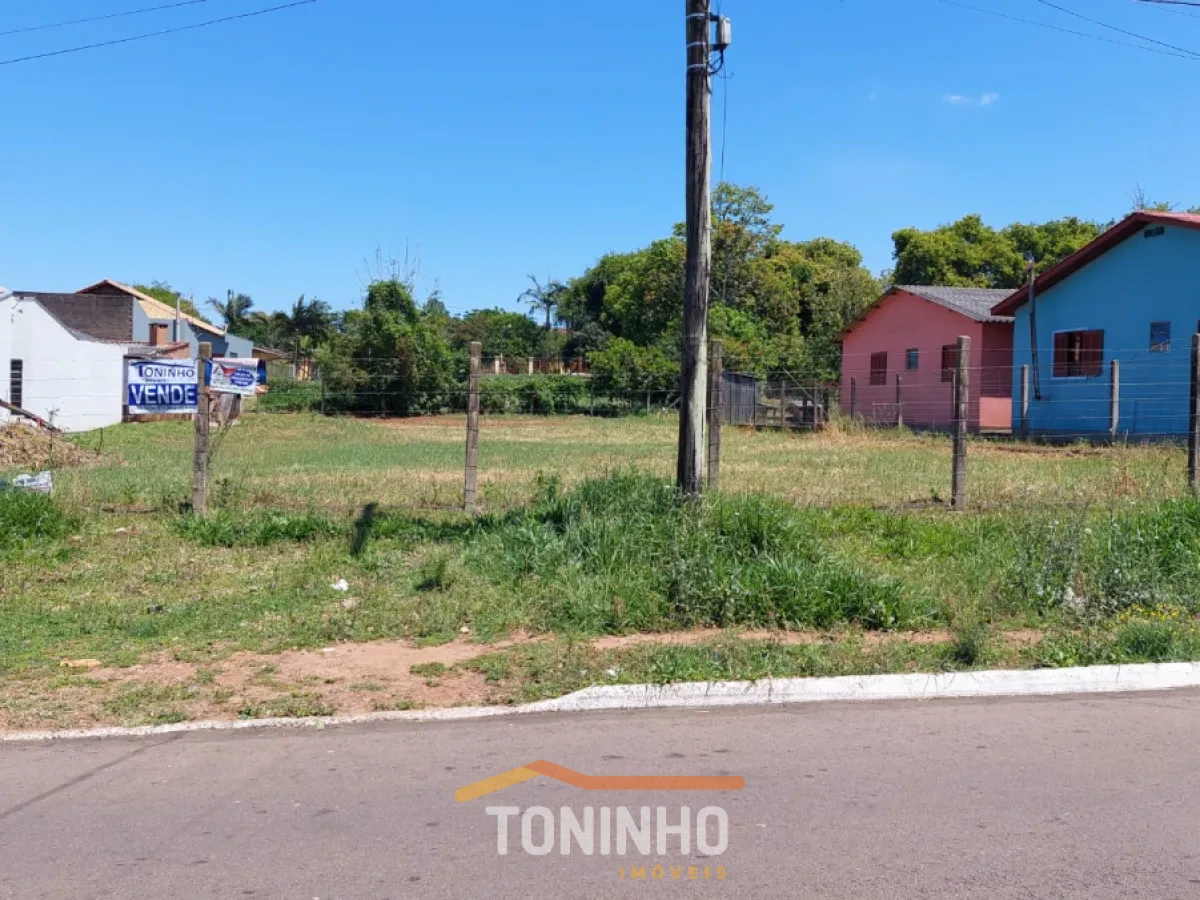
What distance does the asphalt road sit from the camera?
404cm

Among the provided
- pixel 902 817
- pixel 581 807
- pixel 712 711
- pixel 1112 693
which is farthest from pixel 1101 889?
pixel 1112 693

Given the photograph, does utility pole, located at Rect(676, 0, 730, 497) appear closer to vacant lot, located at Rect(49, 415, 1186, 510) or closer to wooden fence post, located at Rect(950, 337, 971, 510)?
vacant lot, located at Rect(49, 415, 1186, 510)

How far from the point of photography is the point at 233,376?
11.9 metres

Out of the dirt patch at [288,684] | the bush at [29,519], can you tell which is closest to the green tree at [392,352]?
the bush at [29,519]

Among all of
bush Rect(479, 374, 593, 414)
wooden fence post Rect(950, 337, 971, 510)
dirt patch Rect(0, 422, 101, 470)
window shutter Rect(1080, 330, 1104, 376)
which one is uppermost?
window shutter Rect(1080, 330, 1104, 376)

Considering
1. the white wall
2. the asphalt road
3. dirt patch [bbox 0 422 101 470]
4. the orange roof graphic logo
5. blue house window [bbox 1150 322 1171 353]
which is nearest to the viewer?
the asphalt road

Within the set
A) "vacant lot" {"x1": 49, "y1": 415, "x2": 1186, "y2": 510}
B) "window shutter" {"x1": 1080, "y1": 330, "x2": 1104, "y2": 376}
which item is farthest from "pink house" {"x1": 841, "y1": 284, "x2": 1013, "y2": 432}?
"vacant lot" {"x1": 49, "y1": 415, "x2": 1186, "y2": 510}

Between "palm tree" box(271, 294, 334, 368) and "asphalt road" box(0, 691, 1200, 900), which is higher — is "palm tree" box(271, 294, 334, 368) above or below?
above

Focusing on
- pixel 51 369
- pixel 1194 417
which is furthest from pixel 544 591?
pixel 51 369

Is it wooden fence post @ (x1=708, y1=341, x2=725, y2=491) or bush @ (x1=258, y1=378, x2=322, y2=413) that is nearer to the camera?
wooden fence post @ (x1=708, y1=341, x2=725, y2=491)

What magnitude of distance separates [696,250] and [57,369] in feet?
98.6

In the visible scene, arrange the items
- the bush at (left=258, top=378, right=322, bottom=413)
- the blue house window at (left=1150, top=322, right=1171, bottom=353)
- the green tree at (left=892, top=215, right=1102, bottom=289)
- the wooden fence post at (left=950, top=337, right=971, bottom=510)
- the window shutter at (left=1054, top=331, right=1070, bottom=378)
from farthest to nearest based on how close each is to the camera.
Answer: the green tree at (left=892, top=215, right=1102, bottom=289)
the bush at (left=258, top=378, right=322, bottom=413)
the window shutter at (left=1054, top=331, right=1070, bottom=378)
the blue house window at (left=1150, top=322, right=1171, bottom=353)
the wooden fence post at (left=950, top=337, right=971, bottom=510)

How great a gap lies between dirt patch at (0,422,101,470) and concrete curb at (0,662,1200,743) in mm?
15467

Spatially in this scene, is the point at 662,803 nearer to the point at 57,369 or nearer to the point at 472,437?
the point at 472,437
